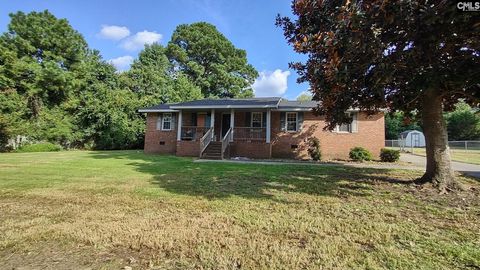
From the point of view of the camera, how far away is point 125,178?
29.8ft

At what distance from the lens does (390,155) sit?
15734 millimetres

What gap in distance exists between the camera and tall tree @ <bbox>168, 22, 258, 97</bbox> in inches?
1542

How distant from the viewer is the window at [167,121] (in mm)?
21297

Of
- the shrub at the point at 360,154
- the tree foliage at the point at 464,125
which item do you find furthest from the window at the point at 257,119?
the tree foliage at the point at 464,125

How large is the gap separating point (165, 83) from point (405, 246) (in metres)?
31.4

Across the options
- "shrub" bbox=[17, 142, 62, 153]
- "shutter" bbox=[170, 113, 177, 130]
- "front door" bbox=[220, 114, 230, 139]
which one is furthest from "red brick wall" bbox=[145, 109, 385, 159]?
"shrub" bbox=[17, 142, 62, 153]

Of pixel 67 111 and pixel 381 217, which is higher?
pixel 67 111

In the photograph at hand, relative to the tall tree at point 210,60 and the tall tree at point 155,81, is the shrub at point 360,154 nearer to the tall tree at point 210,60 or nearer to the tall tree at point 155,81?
the tall tree at point 155,81

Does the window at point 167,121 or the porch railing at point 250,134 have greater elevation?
the window at point 167,121

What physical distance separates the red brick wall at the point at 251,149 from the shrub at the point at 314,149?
2.45 m

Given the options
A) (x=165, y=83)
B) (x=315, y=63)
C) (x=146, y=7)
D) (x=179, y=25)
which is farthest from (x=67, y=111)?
(x=315, y=63)

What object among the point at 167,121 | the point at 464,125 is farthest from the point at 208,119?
the point at 464,125

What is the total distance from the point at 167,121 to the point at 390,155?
588 inches

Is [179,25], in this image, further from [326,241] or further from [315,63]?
[326,241]
